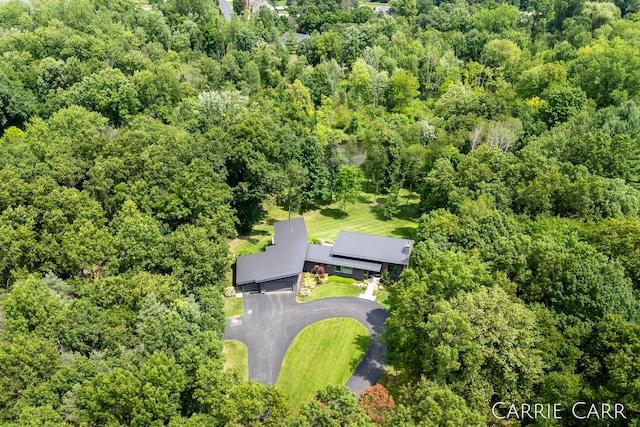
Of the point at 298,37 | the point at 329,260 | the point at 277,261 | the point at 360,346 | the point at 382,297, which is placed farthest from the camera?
the point at 298,37

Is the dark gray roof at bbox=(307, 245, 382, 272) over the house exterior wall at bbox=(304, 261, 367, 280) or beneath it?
over

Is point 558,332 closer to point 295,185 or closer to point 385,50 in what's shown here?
point 295,185

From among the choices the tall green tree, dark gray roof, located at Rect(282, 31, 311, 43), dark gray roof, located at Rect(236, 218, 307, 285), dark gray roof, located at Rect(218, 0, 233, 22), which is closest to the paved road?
dark gray roof, located at Rect(236, 218, 307, 285)

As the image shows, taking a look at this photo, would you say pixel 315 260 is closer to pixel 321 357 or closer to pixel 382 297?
pixel 382 297

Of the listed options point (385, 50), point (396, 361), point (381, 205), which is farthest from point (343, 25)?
point (396, 361)

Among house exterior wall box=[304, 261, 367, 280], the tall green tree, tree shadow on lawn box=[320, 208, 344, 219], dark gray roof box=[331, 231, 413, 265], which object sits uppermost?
the tall green tree

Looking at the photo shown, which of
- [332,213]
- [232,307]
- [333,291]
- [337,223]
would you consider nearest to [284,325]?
[232,307]

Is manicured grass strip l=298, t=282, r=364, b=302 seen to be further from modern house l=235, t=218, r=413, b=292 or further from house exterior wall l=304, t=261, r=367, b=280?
modern house l=235, t=218, r=413, b=292

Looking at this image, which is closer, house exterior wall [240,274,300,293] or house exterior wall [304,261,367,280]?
house exterior wall [240,274,300,293]

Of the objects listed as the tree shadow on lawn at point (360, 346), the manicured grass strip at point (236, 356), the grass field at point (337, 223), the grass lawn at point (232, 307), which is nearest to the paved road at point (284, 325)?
the tree shadow on lawn at point (360, 346)
